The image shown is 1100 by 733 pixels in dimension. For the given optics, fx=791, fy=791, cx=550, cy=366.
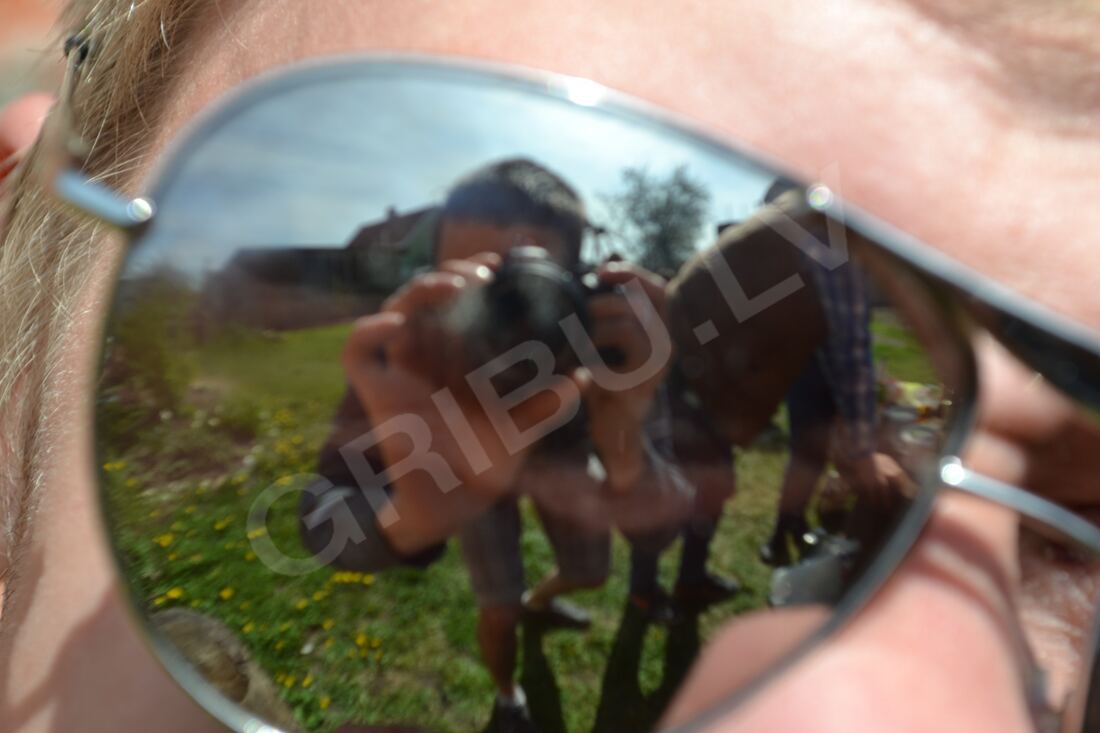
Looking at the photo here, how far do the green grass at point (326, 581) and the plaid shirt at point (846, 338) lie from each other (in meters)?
0.02

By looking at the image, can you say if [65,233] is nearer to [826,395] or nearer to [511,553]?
[511,553]

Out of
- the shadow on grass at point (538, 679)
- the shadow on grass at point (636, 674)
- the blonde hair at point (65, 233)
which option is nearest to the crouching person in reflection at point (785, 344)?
the shadow on grass at point (636, 674)

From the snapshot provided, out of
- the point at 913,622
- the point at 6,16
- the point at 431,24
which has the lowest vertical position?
the point at 913,622

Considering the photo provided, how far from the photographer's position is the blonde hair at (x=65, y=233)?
102 centimetres

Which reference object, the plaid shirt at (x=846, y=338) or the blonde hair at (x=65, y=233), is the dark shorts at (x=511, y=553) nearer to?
the plaid shirt at (x=846, y=338)

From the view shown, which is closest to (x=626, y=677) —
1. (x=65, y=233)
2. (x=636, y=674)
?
→ (x=636, y=674)

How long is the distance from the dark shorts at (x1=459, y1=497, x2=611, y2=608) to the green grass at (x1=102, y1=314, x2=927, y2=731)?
13 mm

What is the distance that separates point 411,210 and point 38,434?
68 centimetres

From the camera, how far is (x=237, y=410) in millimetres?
799

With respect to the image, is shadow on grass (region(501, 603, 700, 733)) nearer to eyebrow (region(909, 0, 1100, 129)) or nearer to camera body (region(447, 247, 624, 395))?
camera body (region(447, 247, 624, 395))

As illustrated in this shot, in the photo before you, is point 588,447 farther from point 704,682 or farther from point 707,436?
point 704,682

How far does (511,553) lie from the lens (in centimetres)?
76

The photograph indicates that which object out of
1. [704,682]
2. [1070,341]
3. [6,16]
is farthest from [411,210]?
[6,16]

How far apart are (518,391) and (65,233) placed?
78 cm
